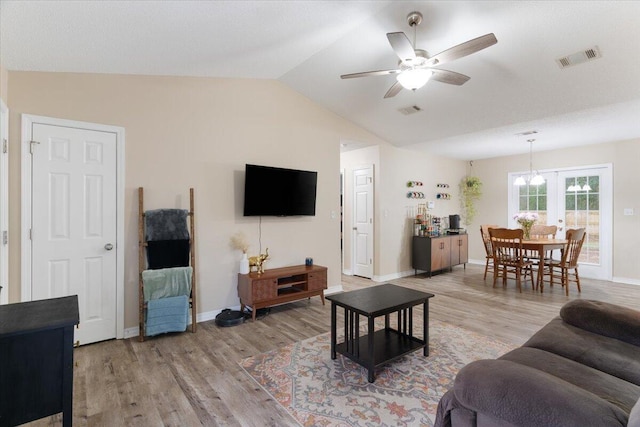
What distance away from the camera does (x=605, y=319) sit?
1.89m

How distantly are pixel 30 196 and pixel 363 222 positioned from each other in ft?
15.0

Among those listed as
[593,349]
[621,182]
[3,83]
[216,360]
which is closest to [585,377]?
[593,349]

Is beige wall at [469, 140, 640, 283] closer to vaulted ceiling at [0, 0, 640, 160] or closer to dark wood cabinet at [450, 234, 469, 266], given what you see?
vaulted ceiling at [0, 0, 640, 160]

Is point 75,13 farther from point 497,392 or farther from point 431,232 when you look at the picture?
point 431,232

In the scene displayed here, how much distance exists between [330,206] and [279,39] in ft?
8.01

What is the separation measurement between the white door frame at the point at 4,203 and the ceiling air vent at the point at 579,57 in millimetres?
4884

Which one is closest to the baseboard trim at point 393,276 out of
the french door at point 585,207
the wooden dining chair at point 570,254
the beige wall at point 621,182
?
the wooden dining chair at point 570,254

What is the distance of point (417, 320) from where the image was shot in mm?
3613

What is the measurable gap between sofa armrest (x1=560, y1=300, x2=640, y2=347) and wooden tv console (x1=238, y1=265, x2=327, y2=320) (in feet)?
8.64

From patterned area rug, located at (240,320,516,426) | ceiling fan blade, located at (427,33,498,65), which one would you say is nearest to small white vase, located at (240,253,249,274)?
patterned area rug, located at (240,320,516,426)

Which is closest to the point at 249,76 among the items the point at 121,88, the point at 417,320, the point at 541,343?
the point at 121,88

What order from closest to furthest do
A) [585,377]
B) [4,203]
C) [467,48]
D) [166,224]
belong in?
[585,377] → [467,48] → [4,203] → [166,224]

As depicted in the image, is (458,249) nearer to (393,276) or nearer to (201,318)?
(393,276)

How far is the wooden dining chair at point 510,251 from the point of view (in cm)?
489
